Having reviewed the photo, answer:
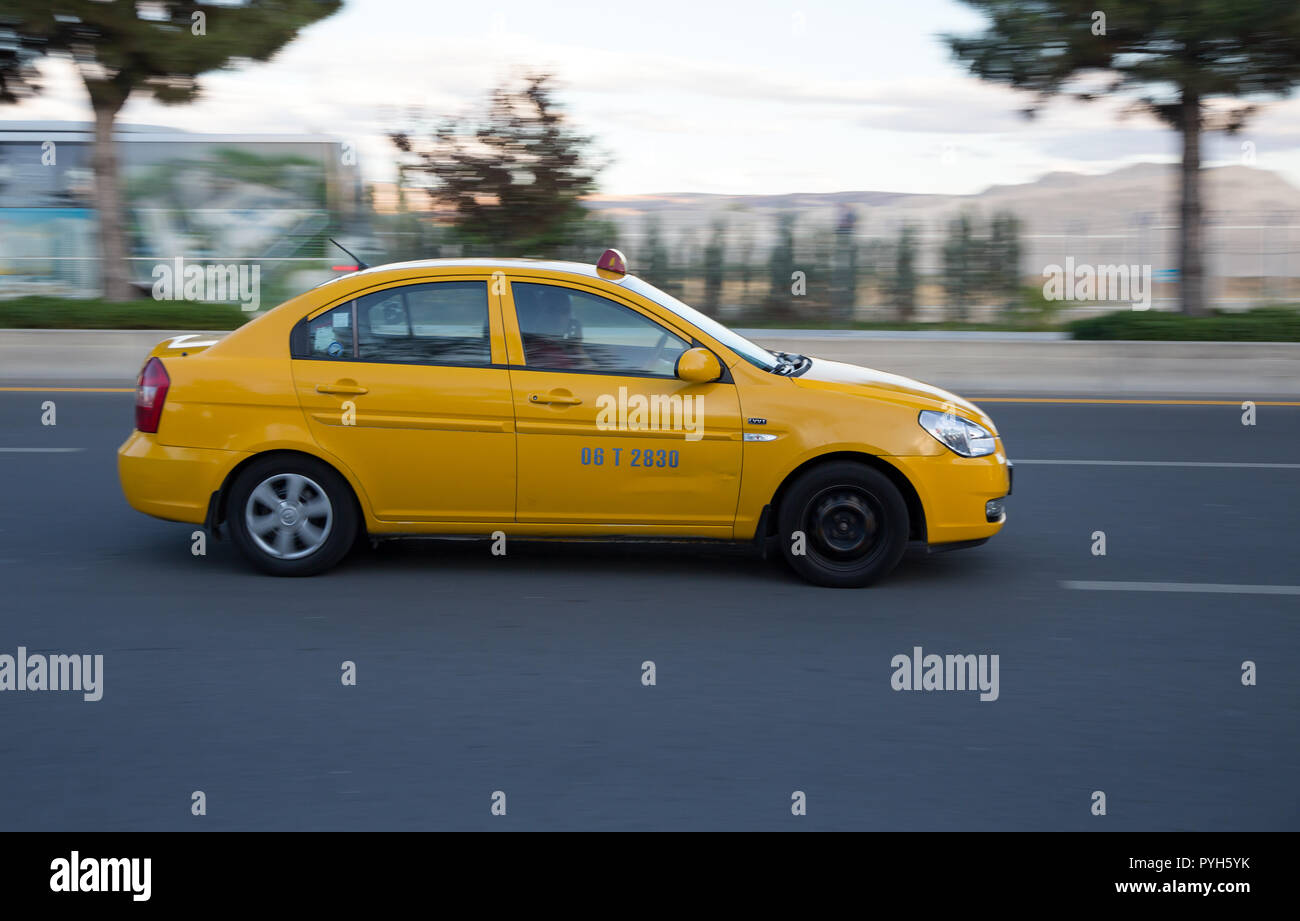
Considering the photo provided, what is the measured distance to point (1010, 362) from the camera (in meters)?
16.0

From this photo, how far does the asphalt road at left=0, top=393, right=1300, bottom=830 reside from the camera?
14.0 feet

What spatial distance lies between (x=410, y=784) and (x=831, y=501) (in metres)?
2.98

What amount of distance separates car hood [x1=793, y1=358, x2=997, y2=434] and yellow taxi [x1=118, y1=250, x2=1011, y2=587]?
23 mm

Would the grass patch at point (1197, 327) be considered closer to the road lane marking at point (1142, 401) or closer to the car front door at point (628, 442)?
the road lane marking at point (1142, 401)

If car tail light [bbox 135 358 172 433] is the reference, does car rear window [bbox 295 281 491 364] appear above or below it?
above

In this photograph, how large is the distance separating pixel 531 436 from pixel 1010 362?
10.6m

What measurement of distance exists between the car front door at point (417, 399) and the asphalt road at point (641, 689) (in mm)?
478

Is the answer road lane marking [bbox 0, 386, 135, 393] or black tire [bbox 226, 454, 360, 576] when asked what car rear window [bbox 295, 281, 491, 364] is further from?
road lane marking [bbox 0, 386, 135, 393]

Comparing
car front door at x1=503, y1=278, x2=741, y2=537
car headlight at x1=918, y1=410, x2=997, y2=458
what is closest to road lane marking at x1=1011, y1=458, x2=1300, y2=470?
car headlight at x1=918, y1=410, x2=997, y2=458

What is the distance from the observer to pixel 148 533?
788cm

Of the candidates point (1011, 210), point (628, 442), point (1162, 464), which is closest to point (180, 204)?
point (1011, 210)

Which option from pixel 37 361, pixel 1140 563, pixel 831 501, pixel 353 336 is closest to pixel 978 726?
pixel 831 501

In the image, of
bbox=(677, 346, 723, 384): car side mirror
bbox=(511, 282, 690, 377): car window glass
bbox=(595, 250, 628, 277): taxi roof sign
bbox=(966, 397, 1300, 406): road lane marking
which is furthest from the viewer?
bbox=(966, 397, 1300, 406): road lane marking

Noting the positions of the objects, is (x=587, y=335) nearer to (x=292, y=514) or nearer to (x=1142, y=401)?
(x=292, y=514)
